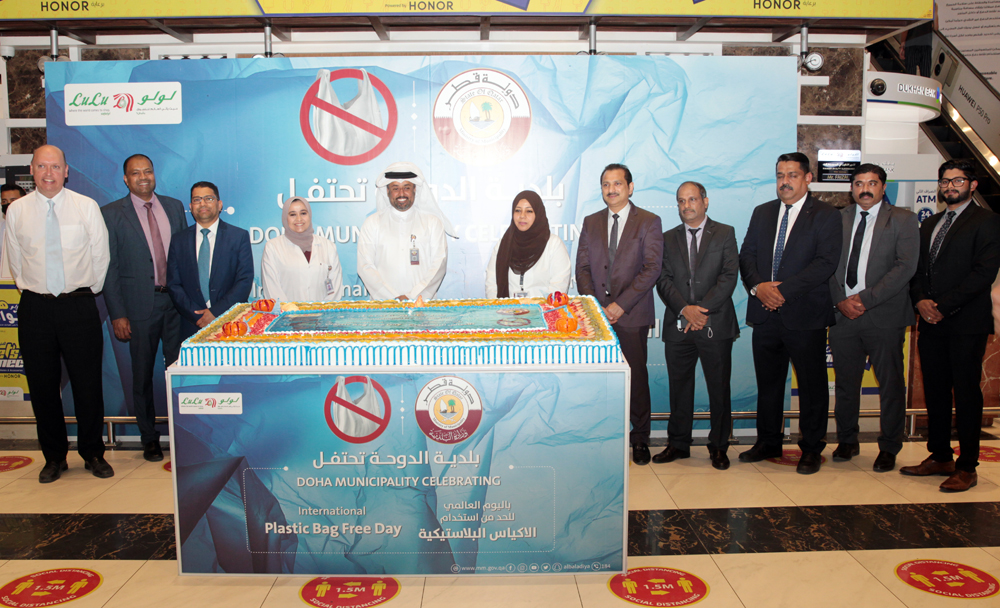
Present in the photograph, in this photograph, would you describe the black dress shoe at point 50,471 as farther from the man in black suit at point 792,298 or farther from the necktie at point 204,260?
the man in black suit at point 792,298

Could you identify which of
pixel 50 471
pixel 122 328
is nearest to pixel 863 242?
pixel 122 328

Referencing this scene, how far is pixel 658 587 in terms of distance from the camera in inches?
111

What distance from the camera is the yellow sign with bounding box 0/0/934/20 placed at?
177 inches

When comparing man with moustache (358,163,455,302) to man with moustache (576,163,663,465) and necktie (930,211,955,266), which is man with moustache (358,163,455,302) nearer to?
man with moustache (576,163,663,465)

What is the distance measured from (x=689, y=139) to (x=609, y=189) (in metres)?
0.87

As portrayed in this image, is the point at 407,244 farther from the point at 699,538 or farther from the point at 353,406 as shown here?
the point at 699,538

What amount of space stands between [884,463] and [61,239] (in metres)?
5.24

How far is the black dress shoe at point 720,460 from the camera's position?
420cm

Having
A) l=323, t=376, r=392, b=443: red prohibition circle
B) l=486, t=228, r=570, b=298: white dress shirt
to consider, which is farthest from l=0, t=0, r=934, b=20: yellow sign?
l=323, t=376, r=392, b=443: red prohibition circle

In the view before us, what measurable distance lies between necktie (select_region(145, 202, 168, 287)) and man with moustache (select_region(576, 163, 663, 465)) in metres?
2.84

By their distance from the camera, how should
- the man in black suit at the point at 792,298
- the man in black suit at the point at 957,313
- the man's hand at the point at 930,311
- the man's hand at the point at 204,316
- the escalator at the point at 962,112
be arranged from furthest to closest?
the escalator at the point at 962,112 < the man's hand at the point at 204,316 < the man in black suit at the point at 792,298 < the man's hand at the point at 930,311 < the man in black suit at the point at 957,313

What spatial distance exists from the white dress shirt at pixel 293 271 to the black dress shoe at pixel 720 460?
2.81m

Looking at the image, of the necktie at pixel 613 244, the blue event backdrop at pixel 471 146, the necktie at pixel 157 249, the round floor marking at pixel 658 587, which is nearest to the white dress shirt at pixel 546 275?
the necktie at pixel 613 244

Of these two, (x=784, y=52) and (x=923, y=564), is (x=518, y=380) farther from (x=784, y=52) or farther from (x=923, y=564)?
(x=784, y=52)
